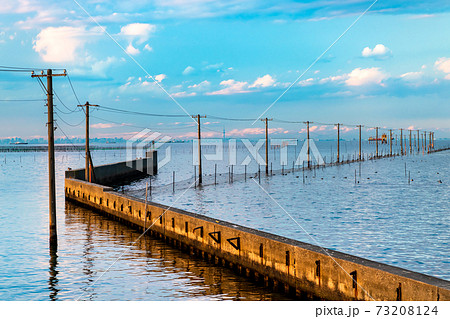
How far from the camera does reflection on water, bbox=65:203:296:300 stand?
1850cm

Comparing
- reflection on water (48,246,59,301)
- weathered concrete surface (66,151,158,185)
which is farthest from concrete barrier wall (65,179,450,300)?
weathered concrete surface (66,151,158,185)

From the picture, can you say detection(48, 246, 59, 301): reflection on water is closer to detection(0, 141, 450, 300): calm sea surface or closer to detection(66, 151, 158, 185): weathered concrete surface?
detection(0, 141, 450, 300): calm sea surface

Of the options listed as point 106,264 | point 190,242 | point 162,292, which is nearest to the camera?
point 162,292

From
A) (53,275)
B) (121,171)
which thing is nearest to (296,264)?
(53,275)

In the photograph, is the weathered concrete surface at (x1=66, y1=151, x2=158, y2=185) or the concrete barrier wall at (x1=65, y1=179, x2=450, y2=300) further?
the weathered concrete surface at (x1=66, y1=151, x2=158, y2=185)

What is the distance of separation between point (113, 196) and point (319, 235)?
17.8m

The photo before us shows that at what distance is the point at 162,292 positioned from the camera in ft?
61.5

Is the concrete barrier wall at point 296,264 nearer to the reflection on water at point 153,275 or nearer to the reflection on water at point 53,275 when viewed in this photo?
the reflection on water at point 153,275

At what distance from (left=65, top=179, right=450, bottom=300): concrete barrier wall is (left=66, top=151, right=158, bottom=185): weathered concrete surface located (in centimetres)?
3762

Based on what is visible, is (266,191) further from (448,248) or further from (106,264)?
(106,264)

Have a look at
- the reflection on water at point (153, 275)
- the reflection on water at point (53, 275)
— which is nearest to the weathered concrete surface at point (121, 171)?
the reflection on water at point (153, 275)

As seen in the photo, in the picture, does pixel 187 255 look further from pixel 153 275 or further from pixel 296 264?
pixel 296 264

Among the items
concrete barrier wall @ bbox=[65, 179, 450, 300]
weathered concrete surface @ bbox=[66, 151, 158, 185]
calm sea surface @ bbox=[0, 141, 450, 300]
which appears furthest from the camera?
weathered concrete surface @ bbox=[66, 151, 158, 185]

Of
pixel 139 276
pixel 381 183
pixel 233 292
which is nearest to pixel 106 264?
pixel 139 276
